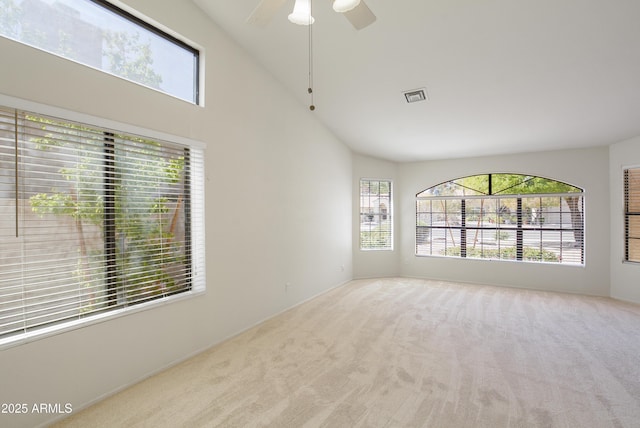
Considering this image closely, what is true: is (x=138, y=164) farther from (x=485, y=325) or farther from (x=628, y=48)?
(x=628, y=48)

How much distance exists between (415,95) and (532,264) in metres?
3.90

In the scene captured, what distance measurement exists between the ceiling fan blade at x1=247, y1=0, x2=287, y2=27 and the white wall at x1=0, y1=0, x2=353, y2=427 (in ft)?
4.16

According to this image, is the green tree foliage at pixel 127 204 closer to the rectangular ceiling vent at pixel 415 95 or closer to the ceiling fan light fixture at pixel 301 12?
the ceiling fan light fixture at pixel 301 12

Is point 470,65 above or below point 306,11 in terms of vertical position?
above

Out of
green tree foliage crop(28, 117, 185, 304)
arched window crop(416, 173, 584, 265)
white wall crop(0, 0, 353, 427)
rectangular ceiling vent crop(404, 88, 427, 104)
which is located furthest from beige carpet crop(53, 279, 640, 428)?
rectangular ceiling vent crop(404, 88, 427, 104)

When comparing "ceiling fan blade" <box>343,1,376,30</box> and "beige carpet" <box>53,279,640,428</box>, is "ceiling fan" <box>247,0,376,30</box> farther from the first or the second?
"beige carpet" <box>53,279,640,428</box>

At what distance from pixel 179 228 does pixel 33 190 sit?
1.10m

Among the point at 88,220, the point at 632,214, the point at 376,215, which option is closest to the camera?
the point at 88,220

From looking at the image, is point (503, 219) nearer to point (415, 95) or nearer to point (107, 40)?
point (415, 95)

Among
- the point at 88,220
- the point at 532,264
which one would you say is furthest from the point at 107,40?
the point at 532,264

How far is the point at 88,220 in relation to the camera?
2.27 metres

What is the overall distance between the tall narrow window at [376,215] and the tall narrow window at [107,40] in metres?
4.11

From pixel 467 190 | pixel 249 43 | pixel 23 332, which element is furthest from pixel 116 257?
pixel 467 190

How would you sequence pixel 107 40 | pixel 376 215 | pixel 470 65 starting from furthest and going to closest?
1. pixel 376 215
2. pixel 470 65
3. pixel 107 40
